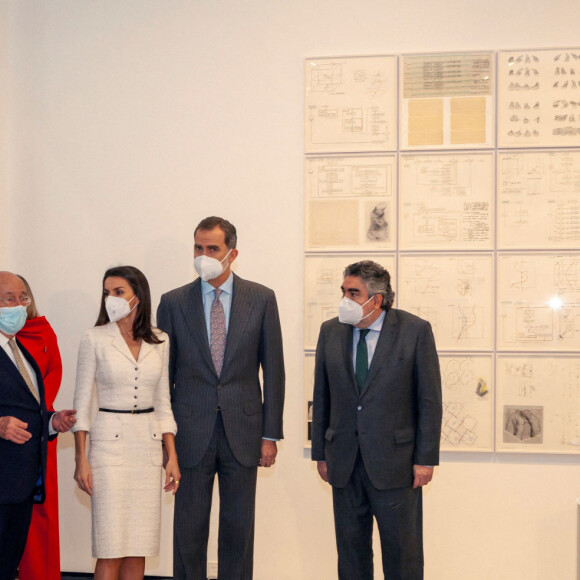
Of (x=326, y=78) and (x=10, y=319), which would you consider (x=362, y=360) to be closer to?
(x=10, y=319)

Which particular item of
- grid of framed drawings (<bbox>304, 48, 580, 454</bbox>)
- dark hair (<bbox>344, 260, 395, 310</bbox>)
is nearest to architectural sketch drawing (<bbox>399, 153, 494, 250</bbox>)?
grid of framed drawings (<bbox>304, 48, 580, 454</bbox>)

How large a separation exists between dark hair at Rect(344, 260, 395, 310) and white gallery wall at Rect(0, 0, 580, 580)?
92cm

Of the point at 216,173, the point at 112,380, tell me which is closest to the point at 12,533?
the point at 112,380

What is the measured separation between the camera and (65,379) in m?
4.00

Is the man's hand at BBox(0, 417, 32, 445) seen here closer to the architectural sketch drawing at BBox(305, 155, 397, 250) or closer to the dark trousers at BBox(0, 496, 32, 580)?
the dark trousers at BBox(0, 496, 32, 580)

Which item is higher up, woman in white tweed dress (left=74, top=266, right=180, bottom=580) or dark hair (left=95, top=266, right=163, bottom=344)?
dark hair (left=95, top=266, right=163, bottom=344)

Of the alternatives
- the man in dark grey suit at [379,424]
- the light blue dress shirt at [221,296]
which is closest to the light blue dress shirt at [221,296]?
the light blue dress shirt at [221,296]

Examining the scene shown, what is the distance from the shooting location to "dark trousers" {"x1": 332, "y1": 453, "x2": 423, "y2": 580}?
281 centimetres

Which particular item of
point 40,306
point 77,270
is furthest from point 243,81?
point 40,306

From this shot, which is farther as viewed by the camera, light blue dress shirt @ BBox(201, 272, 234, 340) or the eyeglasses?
light blue dress shirt @ BBox(201, 272, 234, 340)

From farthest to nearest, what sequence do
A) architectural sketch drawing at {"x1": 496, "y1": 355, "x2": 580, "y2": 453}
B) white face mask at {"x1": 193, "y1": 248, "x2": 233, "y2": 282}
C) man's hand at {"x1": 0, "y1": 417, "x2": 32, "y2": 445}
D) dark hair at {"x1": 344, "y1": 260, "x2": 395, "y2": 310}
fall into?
1. architectural sketch drawing at {"x1": 496, "y1": 355, "x2": 580, "y2": 453}
2. white face mask at {"x1": 193, "y1": 248, "x2": 233, "y2": 282}
3. dark hair at {"x1": 344, "y1": 260, "x2": 395, "y2": 310}
4. man's hand at {"x1": 0, "y1": 417, "x2": 32, "y2": 445}

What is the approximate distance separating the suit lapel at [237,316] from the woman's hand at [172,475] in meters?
0.45

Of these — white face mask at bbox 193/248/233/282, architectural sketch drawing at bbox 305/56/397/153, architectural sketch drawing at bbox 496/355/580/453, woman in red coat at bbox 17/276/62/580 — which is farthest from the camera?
architectural sketch drawing at bbox 305/56/397/153

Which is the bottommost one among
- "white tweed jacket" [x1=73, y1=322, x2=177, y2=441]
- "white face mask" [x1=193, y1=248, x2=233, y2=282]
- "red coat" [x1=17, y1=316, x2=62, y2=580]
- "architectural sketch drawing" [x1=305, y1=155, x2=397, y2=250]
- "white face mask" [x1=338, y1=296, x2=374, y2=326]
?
"red coat" [x1=17, y1=316, x2=62, y2=580]
